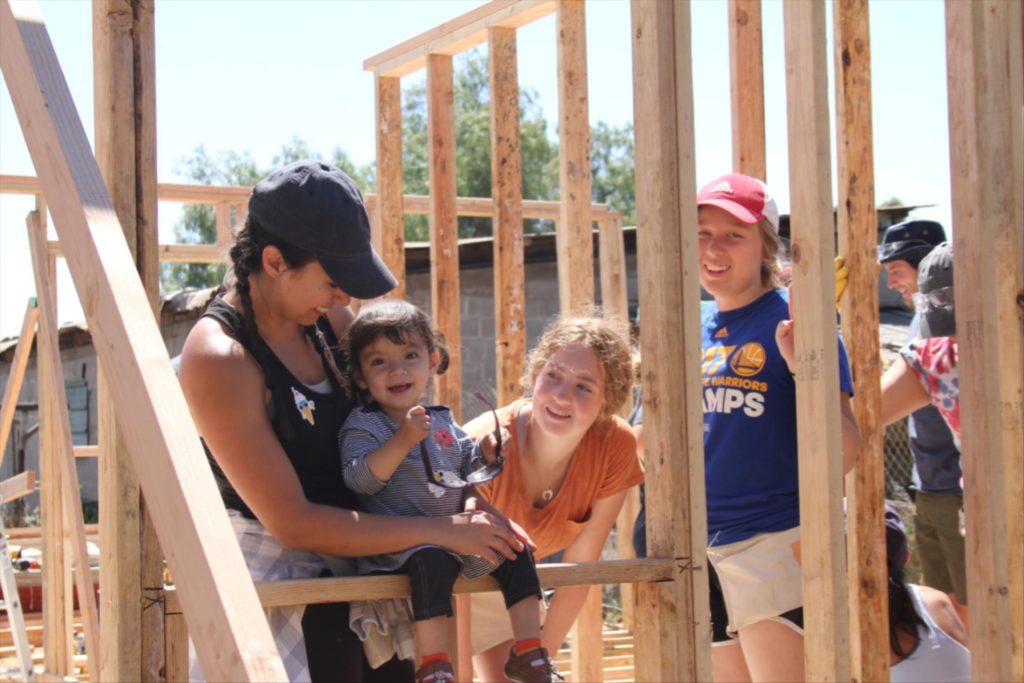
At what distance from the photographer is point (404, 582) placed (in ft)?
8.09

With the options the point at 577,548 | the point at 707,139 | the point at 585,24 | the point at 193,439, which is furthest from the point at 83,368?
the point at 193,439

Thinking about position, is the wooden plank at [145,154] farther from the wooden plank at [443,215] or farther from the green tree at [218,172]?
the green tree at [218,172]

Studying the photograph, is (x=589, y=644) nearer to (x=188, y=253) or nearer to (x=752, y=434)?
(x=752, y=434)

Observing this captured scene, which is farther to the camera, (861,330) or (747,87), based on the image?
(747,87)

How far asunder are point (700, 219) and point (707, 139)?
12.6 m

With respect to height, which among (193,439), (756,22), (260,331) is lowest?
(193,439)

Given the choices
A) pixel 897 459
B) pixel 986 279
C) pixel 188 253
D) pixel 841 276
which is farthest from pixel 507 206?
pixel 897 459

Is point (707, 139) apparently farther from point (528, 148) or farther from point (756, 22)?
point (528, 148)

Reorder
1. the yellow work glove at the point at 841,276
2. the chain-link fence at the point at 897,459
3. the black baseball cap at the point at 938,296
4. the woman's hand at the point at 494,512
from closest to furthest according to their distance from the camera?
1. the woman's hand at the point at 494,512
2. the yellow work glove at the point at 841,276
3. the black baseball cap at the point at 938,296
4. the chain-link fence at the point at 897,459

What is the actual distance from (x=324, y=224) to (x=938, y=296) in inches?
94.7

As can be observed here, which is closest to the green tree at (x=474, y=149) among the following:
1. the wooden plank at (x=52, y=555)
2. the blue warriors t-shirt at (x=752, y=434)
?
the wooden plank at (x=52, y=555)

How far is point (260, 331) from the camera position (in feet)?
8.11

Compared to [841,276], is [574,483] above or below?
below

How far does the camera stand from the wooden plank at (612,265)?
728 cm
